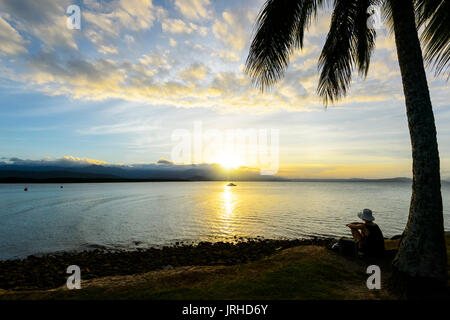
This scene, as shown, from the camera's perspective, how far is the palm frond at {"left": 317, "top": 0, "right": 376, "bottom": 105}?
325 inches

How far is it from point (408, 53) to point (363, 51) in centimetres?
401

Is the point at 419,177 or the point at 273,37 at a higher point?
the point at 273,37

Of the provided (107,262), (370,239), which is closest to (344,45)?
(370,239)

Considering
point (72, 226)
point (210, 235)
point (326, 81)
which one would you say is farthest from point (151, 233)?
point (326, 81)

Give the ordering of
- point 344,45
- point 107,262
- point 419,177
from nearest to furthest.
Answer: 1. point 419,177
2. point 344,45
3. point 107,262

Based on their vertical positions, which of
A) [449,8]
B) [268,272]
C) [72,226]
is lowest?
[72,226]

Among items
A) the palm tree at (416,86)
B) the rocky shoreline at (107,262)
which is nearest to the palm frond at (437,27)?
the palm tree at (416,86)

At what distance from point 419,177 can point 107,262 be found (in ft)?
53.3

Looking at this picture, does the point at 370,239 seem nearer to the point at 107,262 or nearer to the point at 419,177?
the point at 419,177

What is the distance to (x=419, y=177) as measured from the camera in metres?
6.29
